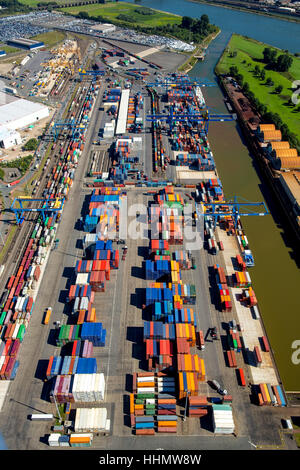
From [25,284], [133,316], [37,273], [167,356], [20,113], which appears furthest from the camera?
[20,113]

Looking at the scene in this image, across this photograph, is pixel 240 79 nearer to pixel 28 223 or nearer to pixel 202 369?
pixel 28 223

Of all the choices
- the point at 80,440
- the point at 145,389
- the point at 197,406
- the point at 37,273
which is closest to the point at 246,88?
the point at 37,273

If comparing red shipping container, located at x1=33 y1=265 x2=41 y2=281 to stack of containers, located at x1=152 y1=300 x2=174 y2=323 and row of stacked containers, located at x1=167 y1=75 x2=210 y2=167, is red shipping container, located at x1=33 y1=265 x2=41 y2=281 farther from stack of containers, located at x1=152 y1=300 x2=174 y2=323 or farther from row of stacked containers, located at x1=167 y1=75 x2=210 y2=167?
row of stacked containers, located at x1=167 y1=75 x2=210 y2=167

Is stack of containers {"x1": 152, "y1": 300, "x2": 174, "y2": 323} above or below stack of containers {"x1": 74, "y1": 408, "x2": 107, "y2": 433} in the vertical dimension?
above

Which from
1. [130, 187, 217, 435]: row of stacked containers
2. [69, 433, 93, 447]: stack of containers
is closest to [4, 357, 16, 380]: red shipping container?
[69, 433, 93, 447]: stack of containers

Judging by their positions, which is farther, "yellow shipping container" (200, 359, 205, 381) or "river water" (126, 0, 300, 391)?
"river water" (126, 0, 300, 391)

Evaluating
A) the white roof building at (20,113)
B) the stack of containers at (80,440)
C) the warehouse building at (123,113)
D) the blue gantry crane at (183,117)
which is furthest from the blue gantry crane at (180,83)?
the stack of containers at (80,440)

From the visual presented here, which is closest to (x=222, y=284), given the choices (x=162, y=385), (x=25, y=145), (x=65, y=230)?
(x=162, y=385)
